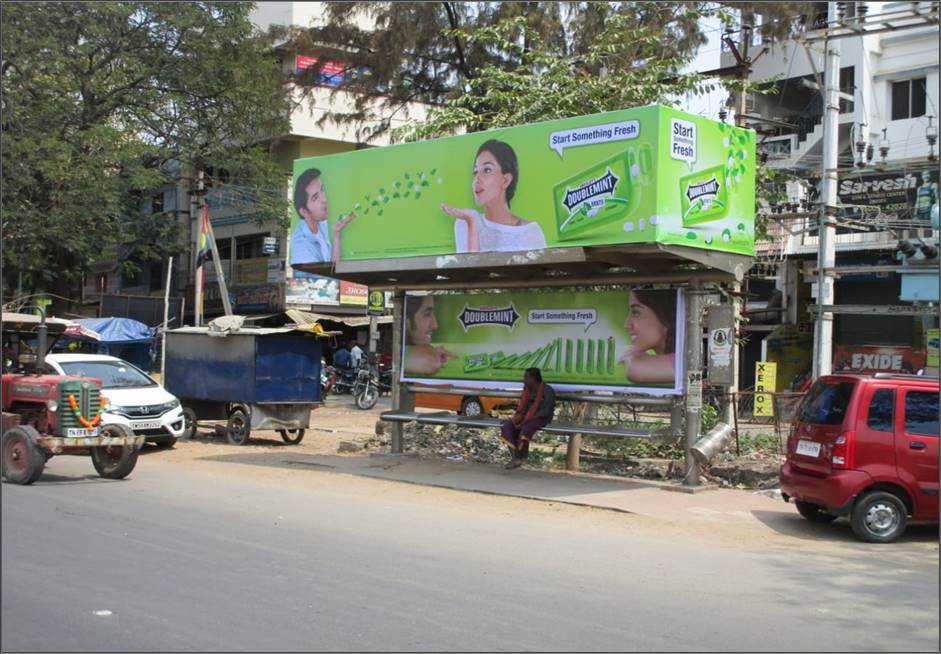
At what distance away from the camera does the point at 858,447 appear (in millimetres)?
9625

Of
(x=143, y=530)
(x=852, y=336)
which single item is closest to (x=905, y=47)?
(x=852, y=336)

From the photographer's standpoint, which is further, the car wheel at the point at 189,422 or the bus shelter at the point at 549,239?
the car wheel at the point at 189,422

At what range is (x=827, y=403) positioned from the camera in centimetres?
1005

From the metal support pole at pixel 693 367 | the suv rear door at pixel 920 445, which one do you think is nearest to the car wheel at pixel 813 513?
the suv rear door at pixel 920 445

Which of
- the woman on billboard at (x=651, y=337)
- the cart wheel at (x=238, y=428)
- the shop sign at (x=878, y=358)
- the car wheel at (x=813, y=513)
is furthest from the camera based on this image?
the shop sign at (x=878, y=358)

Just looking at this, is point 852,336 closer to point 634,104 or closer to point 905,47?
point 905,47

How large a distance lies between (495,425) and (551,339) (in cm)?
160

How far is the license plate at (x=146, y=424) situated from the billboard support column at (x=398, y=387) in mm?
4019

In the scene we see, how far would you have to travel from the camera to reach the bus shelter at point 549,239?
12.0m

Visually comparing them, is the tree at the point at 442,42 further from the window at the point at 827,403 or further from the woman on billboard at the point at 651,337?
the window at the point at 827,403

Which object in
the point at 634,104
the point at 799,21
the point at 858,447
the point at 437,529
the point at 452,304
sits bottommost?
the point at 437,529

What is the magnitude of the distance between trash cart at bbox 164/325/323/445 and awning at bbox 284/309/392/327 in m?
15.5

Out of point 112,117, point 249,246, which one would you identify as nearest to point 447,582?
point 112,117

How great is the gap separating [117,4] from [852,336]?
24696 mm
